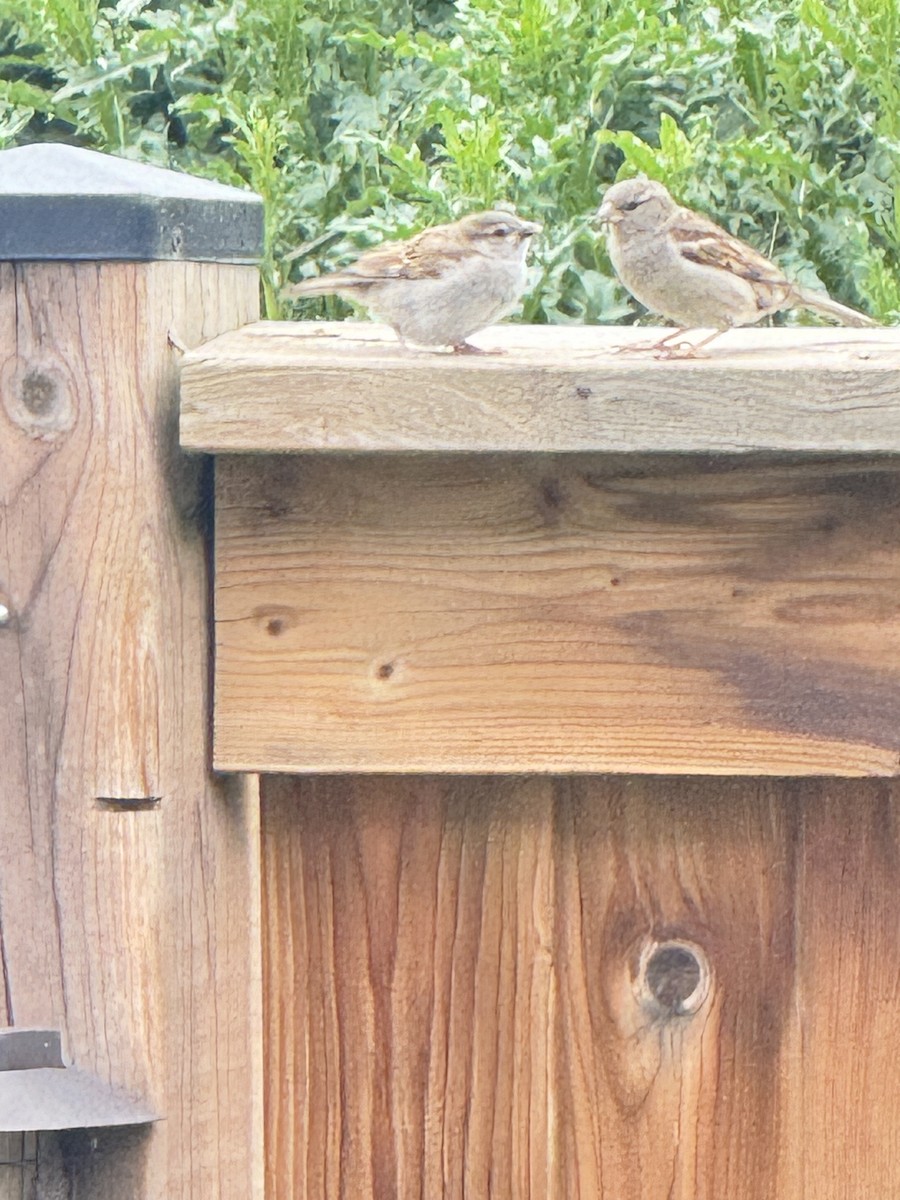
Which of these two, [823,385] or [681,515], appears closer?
[823,385]

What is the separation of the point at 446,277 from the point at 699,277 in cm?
46

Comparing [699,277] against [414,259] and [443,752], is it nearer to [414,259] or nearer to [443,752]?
[414,259]

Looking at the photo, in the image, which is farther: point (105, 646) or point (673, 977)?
point (673, 977)

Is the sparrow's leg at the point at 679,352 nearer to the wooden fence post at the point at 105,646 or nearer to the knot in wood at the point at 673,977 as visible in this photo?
the wooden fence post at the point at 105,646

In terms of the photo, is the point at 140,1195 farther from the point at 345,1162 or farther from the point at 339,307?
the point at 339,307

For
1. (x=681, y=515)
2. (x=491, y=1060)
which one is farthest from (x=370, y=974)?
(x=681, y=515)

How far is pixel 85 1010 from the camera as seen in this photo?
168 centimetres

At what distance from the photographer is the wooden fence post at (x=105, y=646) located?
1.63m

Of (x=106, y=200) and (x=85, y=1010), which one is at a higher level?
(x=106, y=200)

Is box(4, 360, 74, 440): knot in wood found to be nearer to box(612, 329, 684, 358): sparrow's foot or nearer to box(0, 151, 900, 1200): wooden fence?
box(0, 151, 900, 1200): wooden fence

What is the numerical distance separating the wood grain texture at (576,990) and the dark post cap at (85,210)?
565mm

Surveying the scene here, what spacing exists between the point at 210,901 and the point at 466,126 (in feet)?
6.80

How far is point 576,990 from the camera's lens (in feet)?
6.20

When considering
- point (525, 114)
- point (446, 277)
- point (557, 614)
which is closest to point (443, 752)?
point (557, 614)
